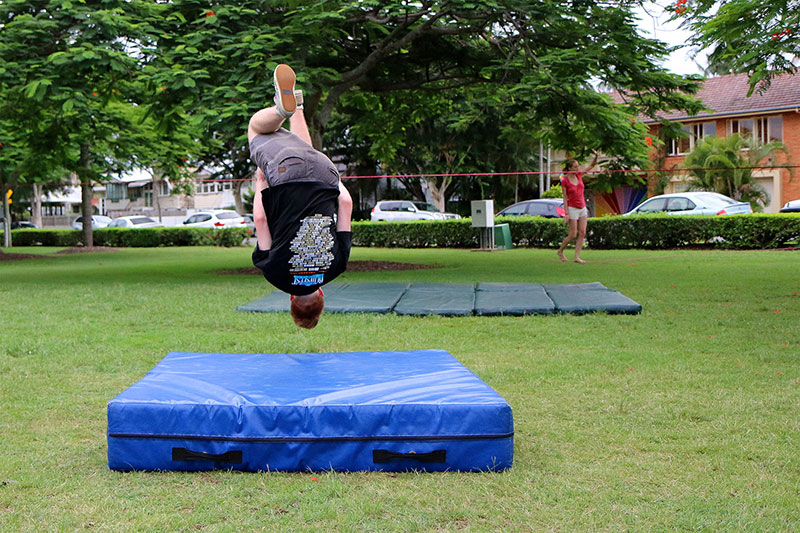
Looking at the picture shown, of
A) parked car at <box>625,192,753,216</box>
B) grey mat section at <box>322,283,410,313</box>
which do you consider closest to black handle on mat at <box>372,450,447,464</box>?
grey mat section at <box>322,283,410,313</box>

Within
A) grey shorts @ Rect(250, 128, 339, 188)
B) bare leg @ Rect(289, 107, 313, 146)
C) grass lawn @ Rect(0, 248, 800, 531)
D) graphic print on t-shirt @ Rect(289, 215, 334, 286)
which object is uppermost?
bare leg @ Rect(289, 107, 313, 146)

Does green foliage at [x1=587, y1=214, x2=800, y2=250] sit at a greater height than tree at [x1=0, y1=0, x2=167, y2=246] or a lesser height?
lesser

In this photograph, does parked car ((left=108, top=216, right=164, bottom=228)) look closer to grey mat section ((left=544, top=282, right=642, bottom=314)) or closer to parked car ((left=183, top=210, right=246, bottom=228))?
parked car ((left=183, top=210, right=246, bottom=228))

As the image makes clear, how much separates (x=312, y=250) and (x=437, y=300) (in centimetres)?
548

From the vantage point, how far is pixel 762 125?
34.7 meters

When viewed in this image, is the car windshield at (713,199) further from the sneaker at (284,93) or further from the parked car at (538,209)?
the sneaker at (284,93)

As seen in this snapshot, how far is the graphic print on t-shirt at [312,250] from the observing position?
15.1ft

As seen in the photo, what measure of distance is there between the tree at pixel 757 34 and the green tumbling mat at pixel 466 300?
9.94ft

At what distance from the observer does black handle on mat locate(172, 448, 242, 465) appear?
3.95 m

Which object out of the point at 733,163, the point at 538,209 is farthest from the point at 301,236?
the point at 733,163

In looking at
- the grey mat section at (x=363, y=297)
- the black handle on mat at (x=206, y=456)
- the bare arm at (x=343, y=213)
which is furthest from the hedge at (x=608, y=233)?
the black handle on mat at (x=206, y=456)

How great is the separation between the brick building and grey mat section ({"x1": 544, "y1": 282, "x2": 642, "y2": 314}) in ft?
77.3

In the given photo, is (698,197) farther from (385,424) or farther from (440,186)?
(385,424)

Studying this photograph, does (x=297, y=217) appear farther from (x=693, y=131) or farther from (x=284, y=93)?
(x=693, y=131)
